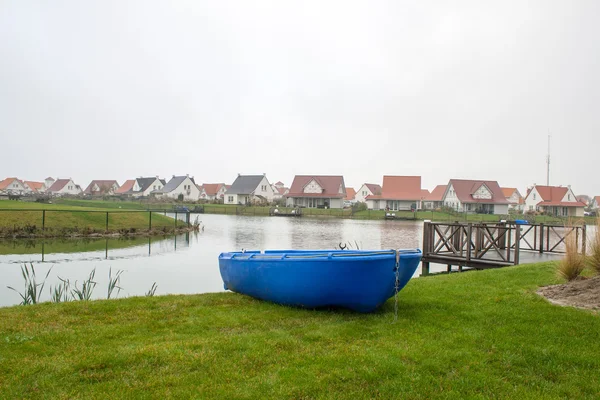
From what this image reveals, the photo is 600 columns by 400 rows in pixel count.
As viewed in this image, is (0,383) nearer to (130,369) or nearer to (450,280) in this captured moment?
(130,369)

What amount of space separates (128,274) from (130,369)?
40.4 feet

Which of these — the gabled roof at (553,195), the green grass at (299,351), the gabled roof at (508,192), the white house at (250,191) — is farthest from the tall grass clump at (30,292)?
the gabled roof at (508,192)

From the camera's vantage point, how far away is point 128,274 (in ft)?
53.6

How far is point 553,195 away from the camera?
83.6 metres

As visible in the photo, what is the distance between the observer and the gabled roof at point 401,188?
7931 cm

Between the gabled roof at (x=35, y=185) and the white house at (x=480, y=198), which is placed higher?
the gabled roof at (x=35, y=185)

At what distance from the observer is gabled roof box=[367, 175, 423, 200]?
260ft

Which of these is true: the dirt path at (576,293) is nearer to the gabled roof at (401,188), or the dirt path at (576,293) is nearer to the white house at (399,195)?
the white house at (399,195)

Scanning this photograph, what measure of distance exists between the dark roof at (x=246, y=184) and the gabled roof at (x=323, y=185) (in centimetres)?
879

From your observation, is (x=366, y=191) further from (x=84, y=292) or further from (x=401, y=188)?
(x=84, y=292)

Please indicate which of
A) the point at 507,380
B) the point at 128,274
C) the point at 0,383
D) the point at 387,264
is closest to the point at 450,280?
the point at 387,264

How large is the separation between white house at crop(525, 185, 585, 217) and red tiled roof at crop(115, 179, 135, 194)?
91.4m

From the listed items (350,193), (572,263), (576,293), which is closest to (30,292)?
(576,293)

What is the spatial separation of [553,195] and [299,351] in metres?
90.8
